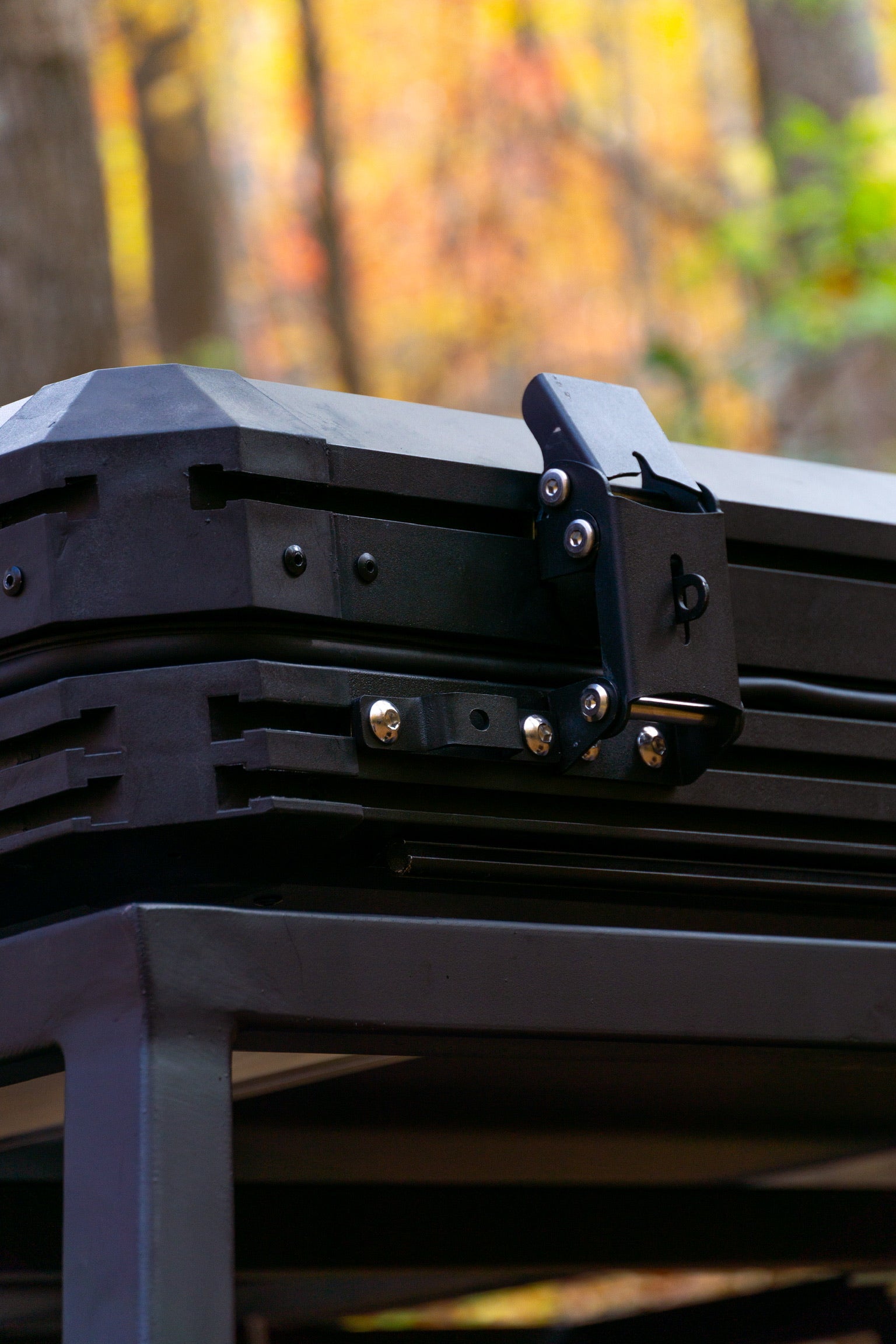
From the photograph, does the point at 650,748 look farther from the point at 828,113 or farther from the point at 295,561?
the point at 828,113

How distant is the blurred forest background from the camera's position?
4.74 m

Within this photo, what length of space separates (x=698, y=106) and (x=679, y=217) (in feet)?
6.52

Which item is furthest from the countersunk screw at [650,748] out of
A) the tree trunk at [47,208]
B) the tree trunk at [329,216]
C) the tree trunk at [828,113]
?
the tree trunk at [329,216]

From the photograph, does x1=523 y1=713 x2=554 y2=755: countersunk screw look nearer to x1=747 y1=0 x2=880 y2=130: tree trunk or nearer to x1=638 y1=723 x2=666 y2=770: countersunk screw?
x1=638 y1=723 x2=666 y2=770: countersunk screw

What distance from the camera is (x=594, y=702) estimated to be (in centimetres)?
59

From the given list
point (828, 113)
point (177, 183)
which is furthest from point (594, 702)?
point (177, 183)

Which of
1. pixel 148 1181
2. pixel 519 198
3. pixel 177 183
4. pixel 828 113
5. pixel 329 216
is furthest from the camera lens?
pixel 519 198

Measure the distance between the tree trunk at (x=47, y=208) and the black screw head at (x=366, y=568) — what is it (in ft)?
5.25

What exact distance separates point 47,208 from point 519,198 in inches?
259

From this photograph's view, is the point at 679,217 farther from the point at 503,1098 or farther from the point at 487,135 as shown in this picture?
the point at 503,1098

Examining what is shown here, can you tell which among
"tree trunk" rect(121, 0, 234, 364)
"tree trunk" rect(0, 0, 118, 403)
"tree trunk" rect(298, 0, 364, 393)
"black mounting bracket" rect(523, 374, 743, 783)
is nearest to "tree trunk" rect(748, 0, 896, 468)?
"tree trunk" rect(298, 0, 364, 393)

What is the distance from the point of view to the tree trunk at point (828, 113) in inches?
210

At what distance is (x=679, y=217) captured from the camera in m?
8.15

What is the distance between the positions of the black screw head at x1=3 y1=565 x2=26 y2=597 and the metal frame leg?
0.17 meters
